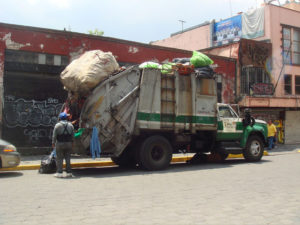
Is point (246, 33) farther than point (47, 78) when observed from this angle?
Yes

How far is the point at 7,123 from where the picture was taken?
13812 millimetres

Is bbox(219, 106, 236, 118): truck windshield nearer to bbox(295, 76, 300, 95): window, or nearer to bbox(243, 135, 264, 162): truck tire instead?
bbox(243, 135, 264, 162): truck tire

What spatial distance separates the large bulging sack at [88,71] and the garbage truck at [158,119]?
7.8 inches

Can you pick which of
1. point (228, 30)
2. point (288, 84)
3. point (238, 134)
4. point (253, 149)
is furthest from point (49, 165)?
point (228, 30)

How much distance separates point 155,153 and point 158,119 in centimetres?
101

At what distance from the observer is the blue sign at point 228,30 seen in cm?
2662

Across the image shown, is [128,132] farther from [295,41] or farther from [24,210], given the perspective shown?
[295,41]

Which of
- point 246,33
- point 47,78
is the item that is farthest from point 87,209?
point 246,33

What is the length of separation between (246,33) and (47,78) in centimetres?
1650

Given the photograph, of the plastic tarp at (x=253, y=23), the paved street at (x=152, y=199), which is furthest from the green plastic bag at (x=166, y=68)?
the plastic tarp at (x=253, y=23)

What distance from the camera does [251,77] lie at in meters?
22.3

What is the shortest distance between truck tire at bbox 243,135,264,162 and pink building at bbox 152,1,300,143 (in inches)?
330

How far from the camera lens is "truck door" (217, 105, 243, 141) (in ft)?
39.0

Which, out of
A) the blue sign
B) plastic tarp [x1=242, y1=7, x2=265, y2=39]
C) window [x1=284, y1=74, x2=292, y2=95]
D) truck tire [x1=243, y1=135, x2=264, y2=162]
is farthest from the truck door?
the blue sign
